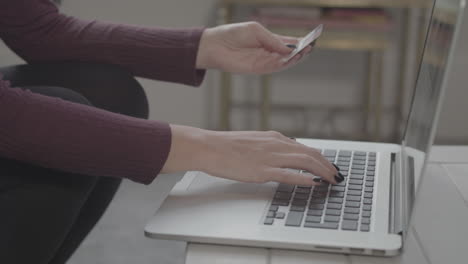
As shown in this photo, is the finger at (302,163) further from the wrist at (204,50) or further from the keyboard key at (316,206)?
the wrist at (204,50)

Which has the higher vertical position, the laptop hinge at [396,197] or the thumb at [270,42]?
the thumb at [270,42]

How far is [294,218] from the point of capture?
74 centimetres

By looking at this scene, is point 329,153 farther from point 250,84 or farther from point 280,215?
point 250,84

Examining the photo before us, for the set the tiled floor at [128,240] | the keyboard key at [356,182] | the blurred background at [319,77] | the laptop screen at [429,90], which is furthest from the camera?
the blurred background at [319,77]

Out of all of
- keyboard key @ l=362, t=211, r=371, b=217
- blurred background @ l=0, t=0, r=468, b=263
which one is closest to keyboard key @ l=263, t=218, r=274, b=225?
keyboard key @ l=362, t=211, r=371, b=217

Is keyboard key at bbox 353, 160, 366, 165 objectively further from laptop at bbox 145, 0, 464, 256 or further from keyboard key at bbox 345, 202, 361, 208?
keyboard key at bbox 345, 202, 361, 208

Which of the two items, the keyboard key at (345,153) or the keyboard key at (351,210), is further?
the keyboard key at (345,153)

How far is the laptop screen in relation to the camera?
2.10 feet

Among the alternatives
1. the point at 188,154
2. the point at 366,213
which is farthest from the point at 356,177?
the point at 188,154

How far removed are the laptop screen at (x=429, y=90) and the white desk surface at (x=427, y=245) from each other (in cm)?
5

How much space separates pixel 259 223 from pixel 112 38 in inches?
20.8

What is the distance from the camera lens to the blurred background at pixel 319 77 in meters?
2.12

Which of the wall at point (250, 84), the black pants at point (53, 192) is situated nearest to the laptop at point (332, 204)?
the black pants at point (53, 192)

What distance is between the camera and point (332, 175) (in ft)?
2.70
